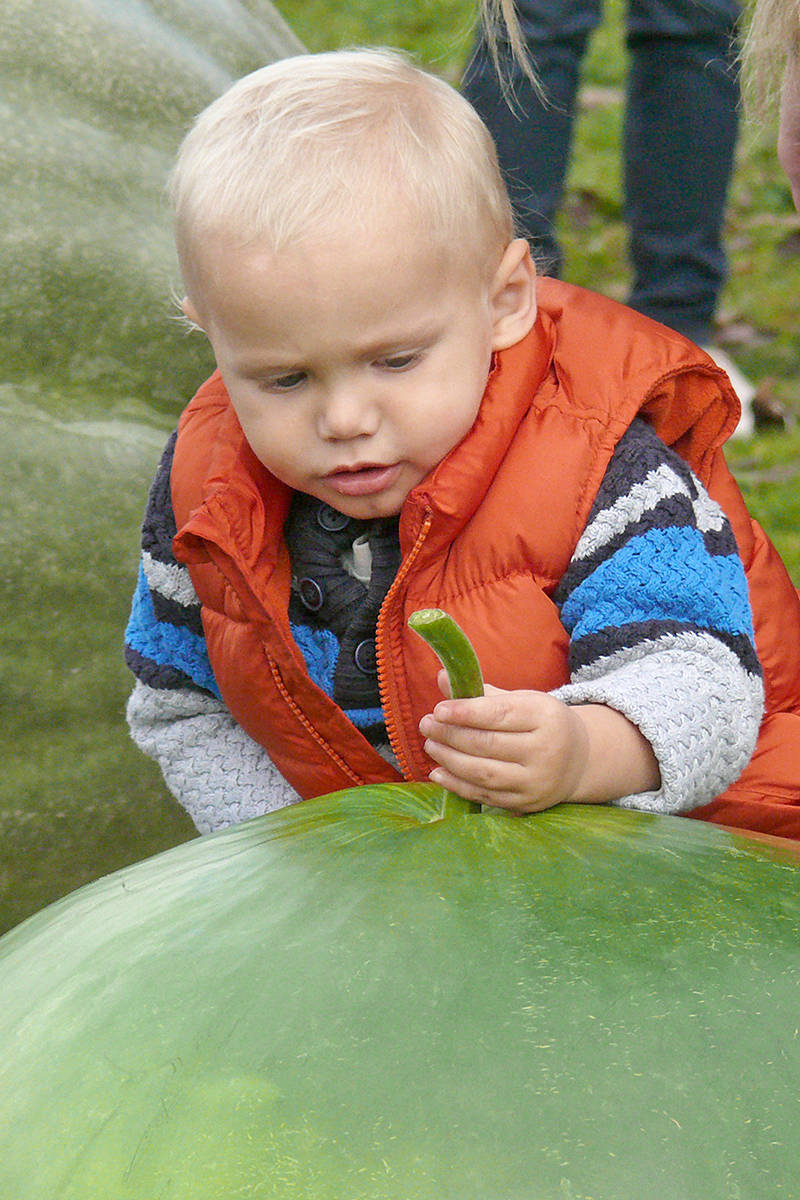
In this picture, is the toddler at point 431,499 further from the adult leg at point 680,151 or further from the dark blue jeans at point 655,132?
the adult leg at point 680,151

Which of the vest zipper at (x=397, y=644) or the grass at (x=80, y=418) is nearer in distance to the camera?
the vest zipper at (x=397, y=644)

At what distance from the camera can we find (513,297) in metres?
1.79

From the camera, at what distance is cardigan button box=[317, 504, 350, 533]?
1.85 metres

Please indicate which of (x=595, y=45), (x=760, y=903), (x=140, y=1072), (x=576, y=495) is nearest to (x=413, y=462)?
(x=576, y=495)

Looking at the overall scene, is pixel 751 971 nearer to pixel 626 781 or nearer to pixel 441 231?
pixel 626 781

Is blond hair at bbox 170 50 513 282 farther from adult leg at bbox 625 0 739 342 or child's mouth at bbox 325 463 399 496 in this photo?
adult leg at bbox 625 0 739 342

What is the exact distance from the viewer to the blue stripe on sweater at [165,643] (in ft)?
6.51

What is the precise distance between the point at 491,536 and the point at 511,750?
38cm

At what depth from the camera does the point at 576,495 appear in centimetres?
170

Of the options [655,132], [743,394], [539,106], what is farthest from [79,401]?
[743,394]

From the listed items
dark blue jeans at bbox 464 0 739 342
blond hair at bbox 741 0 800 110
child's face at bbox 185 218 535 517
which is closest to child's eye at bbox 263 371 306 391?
child's face at bbox 185 218 535 517

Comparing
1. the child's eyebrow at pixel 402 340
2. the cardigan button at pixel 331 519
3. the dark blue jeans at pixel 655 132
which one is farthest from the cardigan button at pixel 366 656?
the dark blue jeans at pixel 655 132

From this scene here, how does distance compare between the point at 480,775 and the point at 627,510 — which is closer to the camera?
the point at 480,775

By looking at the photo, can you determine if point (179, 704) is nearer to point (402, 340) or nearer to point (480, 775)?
point (402, 340)
